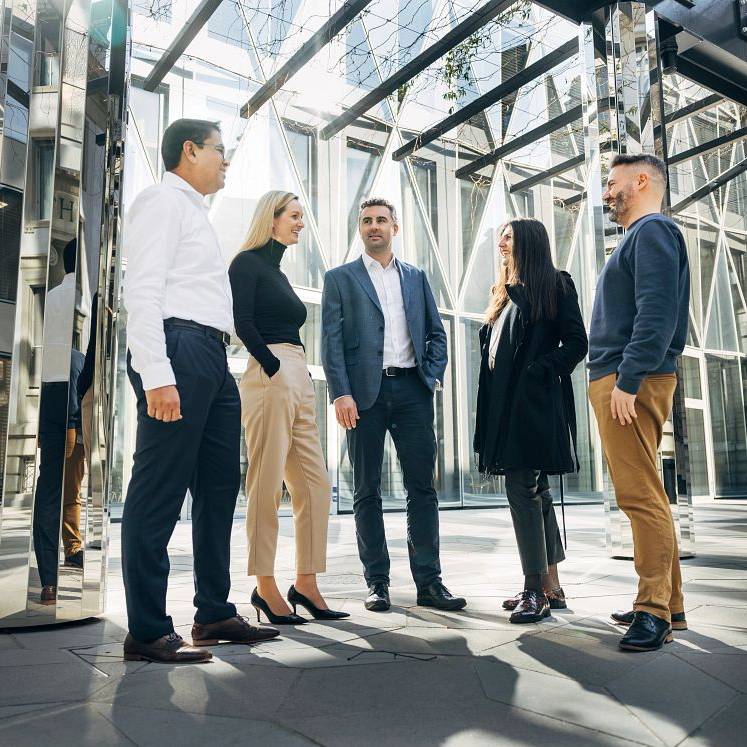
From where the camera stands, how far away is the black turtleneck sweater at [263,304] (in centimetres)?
299

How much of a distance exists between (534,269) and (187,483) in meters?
1.69

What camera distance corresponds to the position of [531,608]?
9.48 ft

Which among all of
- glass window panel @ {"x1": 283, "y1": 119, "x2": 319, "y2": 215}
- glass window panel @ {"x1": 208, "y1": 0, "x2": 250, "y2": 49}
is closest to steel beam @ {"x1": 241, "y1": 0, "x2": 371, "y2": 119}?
glass window panel @ {"x1": 208, "y1": 0, "x2": 250, "y2": 49}

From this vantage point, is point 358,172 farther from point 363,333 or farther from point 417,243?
point 363,333

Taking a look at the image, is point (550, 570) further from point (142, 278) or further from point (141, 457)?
point (142, 278)

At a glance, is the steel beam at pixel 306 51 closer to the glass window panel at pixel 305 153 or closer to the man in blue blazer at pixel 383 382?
the glass window panel at pixel 305 153

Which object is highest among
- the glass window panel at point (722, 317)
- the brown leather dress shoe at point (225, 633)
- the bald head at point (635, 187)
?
the glass window panel at point (722, 317)

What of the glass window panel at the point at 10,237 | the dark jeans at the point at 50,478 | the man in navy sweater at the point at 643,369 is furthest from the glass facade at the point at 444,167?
the dark jeans at the point at 50,478

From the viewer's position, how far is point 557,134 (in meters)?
10.6

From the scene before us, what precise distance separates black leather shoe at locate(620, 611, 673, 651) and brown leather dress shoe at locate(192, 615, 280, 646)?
1.23m

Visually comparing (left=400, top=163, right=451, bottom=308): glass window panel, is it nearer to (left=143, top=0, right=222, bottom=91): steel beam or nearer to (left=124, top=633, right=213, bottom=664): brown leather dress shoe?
(left=143, top=0, right=222, bottom=91): steel beam

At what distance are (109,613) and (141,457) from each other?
3.78 ft

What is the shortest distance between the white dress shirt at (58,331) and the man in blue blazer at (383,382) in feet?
3.66

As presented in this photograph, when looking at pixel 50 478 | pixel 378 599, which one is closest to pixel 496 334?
pixel 378 599
